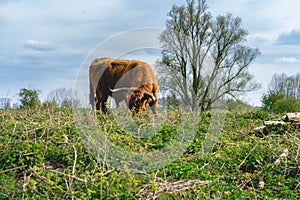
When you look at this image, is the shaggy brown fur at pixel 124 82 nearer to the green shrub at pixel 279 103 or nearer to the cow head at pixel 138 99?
the cow head at pixel 138 99

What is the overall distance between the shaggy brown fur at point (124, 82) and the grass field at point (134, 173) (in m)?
3.99

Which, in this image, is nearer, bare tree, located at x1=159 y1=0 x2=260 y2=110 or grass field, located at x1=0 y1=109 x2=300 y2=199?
grass field, located at x1=0 y1=109 x2=300 y2=199

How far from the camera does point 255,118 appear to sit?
1308cm

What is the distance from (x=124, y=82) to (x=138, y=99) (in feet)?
5.21

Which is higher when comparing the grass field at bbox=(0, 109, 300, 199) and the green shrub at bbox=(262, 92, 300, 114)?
the green shrub at bbox=(262, 92, 300, 114)

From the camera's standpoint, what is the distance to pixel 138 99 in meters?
12.0

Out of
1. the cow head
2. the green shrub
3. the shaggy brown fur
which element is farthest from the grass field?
the green shrub

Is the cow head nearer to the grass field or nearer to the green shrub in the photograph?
the grass field

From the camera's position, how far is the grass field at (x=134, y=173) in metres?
5.07

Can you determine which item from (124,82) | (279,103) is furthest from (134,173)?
(279,103)

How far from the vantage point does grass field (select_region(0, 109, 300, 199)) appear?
507cm

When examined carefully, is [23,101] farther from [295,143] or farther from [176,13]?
[176,13]

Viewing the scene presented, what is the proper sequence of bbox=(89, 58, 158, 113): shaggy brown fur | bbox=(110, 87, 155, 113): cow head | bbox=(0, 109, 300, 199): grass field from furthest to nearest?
bbox=(89, 58, 158, 113): shaggy brown fur → bbox=(110, 87, 155, 113): cow head → bbox=(0, 109, 300, 199): grass field

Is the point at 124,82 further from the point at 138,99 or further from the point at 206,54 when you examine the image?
the point at 206,54
